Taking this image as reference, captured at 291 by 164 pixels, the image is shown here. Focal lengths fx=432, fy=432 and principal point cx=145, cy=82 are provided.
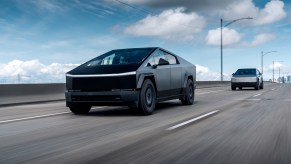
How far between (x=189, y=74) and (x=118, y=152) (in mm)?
7956

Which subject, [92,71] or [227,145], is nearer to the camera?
[227,145]

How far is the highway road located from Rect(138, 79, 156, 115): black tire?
11.7 inches

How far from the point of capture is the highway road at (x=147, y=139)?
492 centimetres

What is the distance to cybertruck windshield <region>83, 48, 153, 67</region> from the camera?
33.3 feet

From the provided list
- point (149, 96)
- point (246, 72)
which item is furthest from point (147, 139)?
point (246, 72)

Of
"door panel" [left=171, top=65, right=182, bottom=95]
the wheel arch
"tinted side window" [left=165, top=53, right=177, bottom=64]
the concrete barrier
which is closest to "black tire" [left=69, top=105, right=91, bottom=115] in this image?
the wheel arch

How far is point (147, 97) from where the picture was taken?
981 cm

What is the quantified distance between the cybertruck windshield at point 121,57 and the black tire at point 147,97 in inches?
25.4

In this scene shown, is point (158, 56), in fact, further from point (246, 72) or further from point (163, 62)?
point (246, 72)

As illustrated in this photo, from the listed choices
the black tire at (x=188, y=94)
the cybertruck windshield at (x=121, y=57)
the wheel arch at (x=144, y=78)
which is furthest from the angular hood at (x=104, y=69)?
the black tire at (x=188, y=94)

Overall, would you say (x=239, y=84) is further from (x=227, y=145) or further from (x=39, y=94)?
(x=227, y=145)

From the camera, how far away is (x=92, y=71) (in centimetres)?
962

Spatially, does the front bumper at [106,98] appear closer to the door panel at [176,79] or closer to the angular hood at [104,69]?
the angular hood at [104,69]

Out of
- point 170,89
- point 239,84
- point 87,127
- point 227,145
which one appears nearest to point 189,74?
point 170,89
